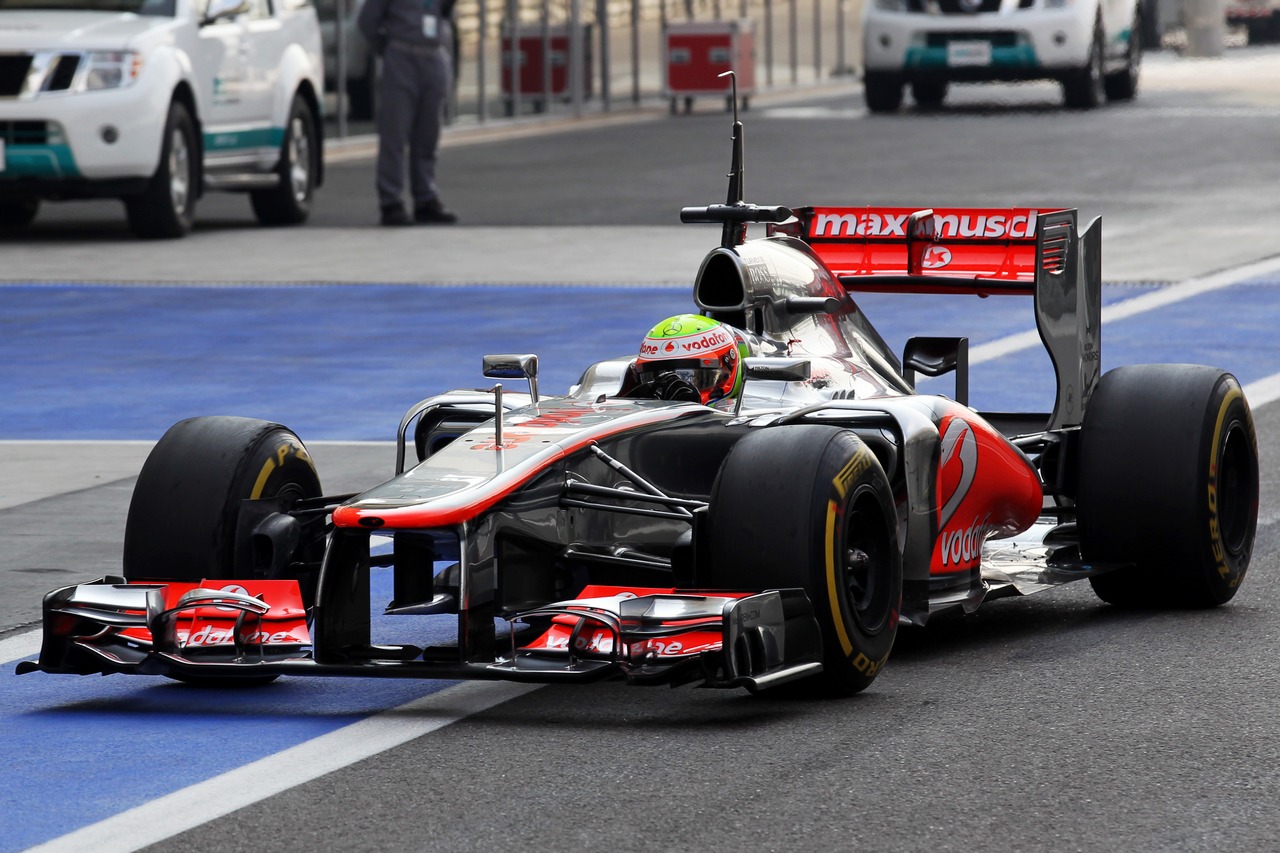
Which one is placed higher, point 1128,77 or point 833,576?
point 833,576

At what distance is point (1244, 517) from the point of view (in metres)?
7.61

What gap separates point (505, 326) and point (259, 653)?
27.9 feet

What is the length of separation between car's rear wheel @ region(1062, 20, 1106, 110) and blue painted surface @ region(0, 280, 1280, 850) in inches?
649

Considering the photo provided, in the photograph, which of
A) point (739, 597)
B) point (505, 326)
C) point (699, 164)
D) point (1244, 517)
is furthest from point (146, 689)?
point (699, 164)

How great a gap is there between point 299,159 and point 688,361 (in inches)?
570

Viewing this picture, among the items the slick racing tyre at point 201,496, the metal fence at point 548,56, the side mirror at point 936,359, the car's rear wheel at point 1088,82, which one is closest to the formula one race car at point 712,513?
the slick racing tyre at point 201,496

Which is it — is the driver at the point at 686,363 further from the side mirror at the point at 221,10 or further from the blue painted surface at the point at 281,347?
the side mirror at the point at 221,10

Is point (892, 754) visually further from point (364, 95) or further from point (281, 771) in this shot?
point (364, 95)

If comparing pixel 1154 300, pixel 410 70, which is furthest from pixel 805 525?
pixel 410 70

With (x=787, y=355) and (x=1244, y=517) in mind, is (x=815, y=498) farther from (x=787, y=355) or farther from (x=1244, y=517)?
(x=1244, y=517)

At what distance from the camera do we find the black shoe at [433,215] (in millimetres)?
20406

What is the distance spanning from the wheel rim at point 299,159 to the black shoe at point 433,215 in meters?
1.04

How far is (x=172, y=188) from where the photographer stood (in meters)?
19.1

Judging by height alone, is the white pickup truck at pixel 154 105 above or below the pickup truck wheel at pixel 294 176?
above
